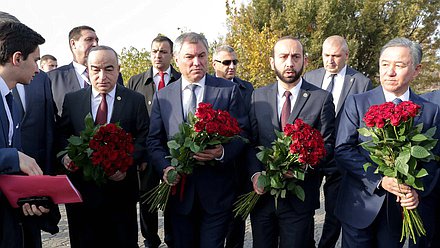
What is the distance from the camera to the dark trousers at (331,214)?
18.1ft

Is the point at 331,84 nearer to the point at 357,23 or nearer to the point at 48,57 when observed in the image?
the point at 48,57

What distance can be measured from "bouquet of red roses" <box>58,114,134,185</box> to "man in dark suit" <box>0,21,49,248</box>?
850mm

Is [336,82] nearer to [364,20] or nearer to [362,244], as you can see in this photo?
[362,244]

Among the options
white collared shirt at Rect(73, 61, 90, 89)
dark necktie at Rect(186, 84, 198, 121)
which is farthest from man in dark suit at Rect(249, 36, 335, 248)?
white collared shirt at Rect(73, 61, 90, 89)

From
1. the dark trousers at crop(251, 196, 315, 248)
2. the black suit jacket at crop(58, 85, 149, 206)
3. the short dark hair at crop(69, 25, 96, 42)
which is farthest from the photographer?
the short dark hair at crop(69, 25, 96, 42)

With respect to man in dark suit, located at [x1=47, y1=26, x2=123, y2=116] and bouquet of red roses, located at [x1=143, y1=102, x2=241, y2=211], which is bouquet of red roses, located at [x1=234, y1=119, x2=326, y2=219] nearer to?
bouquet of red roses, located at [x1=143, y1=102, x2=241, y2=211]

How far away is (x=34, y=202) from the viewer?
10.2ft

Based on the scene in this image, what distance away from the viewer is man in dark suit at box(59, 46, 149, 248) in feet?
15.0

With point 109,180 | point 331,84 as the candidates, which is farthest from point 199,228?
point 331,84

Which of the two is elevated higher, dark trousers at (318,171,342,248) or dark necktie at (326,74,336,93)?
dark necktie at (326,74,336,93)

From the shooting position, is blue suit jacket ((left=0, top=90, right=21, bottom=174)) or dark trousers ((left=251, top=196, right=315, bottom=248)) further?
dark trousers ((left=251, top=196, right=315, bottom=248))

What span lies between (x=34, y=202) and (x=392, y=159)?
2.62m

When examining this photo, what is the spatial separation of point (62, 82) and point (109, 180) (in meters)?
1.82

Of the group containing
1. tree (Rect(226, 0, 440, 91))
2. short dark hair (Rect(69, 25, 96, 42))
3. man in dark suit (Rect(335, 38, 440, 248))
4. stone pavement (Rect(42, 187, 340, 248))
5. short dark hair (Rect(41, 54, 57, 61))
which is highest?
tree (Rect(226, 0, 440, 91))
